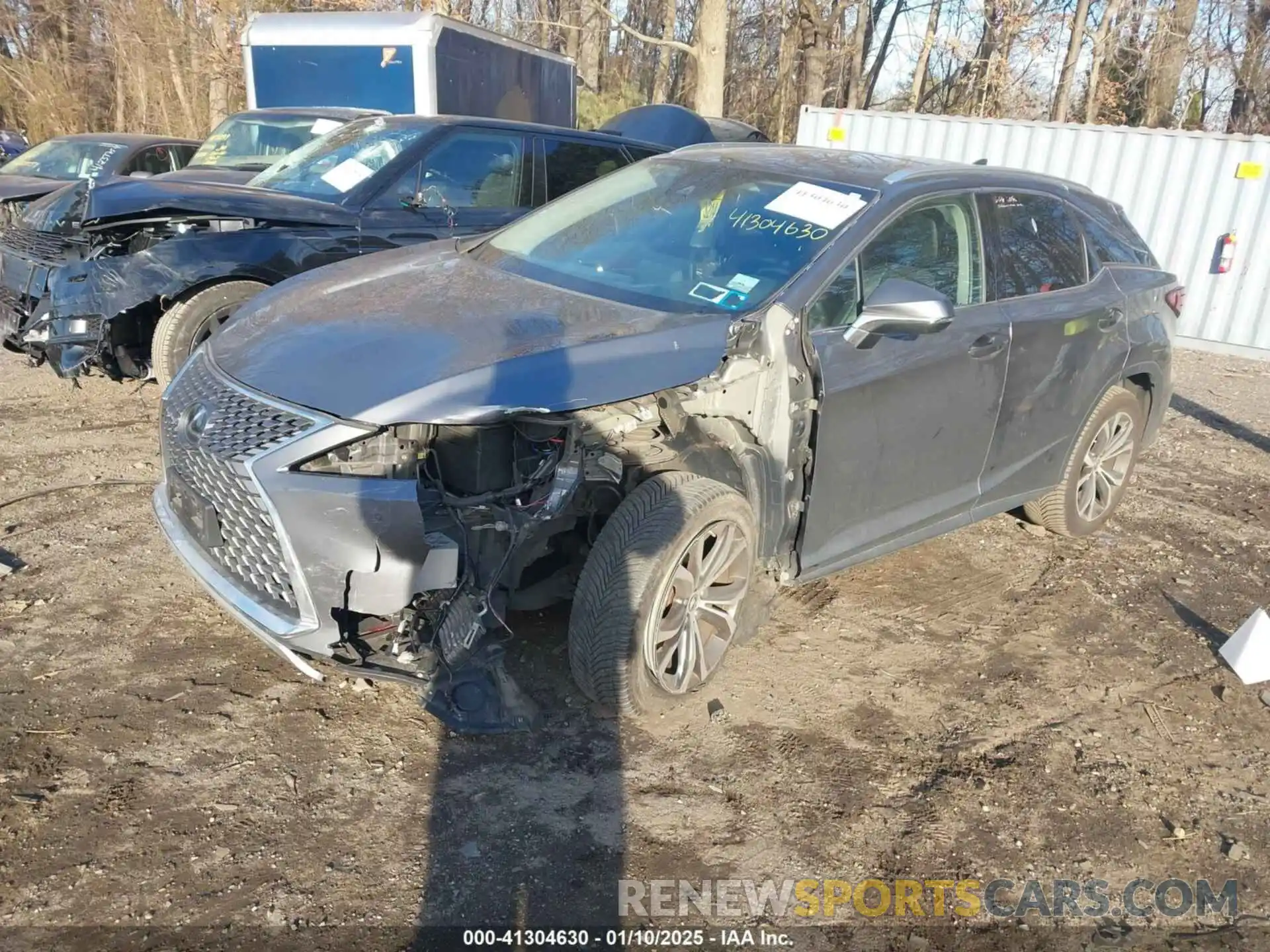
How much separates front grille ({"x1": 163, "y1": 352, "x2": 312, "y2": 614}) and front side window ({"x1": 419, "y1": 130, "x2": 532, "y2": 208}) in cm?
383

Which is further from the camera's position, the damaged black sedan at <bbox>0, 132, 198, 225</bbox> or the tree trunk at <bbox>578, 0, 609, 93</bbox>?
the tree trunk at <bbox>578, 0, 609, 93</bbox>

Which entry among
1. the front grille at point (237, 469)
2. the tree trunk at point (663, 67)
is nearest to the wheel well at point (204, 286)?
the front grille at point (237, 469)

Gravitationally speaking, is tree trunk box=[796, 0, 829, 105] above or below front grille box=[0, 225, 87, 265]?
above

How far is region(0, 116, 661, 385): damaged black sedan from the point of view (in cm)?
569

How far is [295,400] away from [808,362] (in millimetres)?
1694

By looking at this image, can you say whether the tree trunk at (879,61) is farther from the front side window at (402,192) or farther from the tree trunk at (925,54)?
the front side window at (402,192)

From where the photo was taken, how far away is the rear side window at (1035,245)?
14.1 feet

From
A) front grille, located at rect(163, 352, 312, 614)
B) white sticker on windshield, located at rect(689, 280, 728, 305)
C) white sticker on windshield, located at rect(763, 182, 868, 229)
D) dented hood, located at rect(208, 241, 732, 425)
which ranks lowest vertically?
front grille, located at rect(163, 352, 312, 614)

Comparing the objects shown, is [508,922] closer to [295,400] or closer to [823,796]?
[823,796]

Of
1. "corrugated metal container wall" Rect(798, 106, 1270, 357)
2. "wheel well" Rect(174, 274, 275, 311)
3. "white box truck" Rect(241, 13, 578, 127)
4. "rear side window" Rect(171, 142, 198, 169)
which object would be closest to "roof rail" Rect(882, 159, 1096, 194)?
"wheel well" Rect(174, 274, 275, 311)

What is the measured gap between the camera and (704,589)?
3.50 metres

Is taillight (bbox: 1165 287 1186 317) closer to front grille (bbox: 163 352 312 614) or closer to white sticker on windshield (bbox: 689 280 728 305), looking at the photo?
white sticker on windshield (bbox: 689 280 728 305)

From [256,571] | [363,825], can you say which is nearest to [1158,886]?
[363,825]

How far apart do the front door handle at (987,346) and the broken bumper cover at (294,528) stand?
2.35 meters
